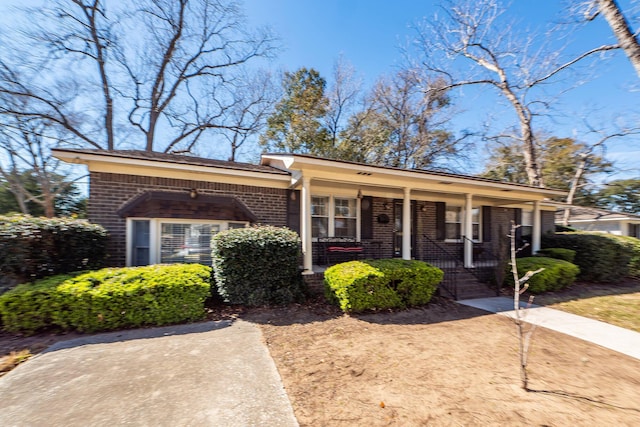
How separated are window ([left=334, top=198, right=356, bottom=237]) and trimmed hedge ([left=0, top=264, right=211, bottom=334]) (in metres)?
5.06

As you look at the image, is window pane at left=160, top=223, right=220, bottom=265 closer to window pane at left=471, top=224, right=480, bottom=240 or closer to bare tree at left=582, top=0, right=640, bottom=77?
window pane at left=471, top=224, right=480, bottom=240

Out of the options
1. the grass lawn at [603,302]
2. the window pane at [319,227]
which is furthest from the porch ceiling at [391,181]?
the grass lawn at [603,302]

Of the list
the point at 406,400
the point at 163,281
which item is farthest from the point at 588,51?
the point at 163,281

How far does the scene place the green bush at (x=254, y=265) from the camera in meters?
5.61

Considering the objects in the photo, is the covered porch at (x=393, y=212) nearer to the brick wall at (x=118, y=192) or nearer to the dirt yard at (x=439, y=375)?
the brick wall at (x=118, y=192)

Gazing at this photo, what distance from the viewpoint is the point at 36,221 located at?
16.3 feet

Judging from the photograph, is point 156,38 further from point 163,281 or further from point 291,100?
point 163,281

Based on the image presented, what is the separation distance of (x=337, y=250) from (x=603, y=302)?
23.7ft

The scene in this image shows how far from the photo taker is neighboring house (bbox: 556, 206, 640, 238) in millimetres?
16594

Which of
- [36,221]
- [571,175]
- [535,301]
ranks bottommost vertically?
[535,301]

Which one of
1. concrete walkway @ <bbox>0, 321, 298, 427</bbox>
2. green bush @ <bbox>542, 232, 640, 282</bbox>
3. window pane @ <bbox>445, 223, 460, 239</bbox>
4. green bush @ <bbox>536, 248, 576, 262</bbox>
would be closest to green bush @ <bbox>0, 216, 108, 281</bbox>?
concrete walkway @ <bbox>0, 321, 298, 427</bbox>

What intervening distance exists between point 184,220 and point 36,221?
2600 mm

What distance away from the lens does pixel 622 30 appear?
22.9ft

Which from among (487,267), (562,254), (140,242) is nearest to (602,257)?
(562,254)
